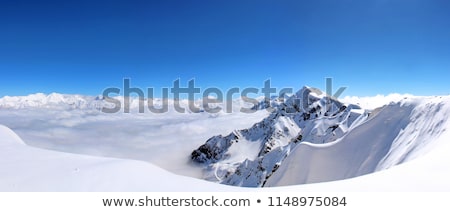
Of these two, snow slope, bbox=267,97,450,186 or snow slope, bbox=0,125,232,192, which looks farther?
snow slope, bbox=267,97,450,186

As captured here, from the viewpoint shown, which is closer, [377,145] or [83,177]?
[83,177]

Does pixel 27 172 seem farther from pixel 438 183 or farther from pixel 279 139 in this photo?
pixel 279 139

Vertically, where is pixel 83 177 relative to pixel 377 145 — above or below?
above

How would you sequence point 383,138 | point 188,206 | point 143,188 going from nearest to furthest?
point 188,206 → point 143,188 → point 383,138

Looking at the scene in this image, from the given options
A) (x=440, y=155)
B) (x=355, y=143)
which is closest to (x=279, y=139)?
(x=355, y=143)
